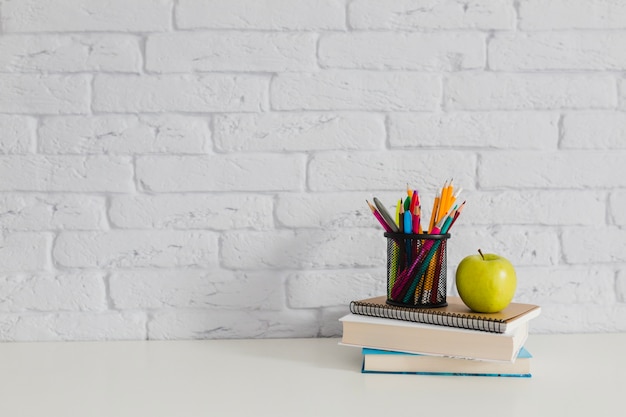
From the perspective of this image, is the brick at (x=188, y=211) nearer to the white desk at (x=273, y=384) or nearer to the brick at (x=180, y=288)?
the brick at (x=180, y=288)

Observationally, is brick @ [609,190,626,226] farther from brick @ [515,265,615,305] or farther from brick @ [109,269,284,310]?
brick @ [109,269,284,310]

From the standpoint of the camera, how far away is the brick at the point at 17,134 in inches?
50.3

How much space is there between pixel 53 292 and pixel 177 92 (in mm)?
445

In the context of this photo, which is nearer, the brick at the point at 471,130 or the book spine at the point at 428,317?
the book spine at the point at 428,317

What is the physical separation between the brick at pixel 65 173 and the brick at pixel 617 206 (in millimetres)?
919

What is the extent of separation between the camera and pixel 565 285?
4.32 feet

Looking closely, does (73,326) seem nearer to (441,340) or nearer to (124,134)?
(124,134)

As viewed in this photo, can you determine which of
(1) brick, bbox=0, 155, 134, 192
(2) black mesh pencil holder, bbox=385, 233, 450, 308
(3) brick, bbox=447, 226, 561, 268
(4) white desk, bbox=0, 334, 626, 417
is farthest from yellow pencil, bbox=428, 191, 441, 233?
(1) brick, bbox=0, 155, 134, 192

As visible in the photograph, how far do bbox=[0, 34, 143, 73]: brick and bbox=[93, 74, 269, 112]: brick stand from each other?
3 cm

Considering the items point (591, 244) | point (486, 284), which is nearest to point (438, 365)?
point (486, 284)

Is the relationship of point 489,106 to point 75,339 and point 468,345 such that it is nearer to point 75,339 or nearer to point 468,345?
point 468,345

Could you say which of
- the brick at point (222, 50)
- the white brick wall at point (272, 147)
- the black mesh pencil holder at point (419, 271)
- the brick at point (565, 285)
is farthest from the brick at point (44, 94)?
the brick at point (565, 285)

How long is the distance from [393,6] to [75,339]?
872mm

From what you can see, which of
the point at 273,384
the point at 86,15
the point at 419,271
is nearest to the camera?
the point at 273,384
